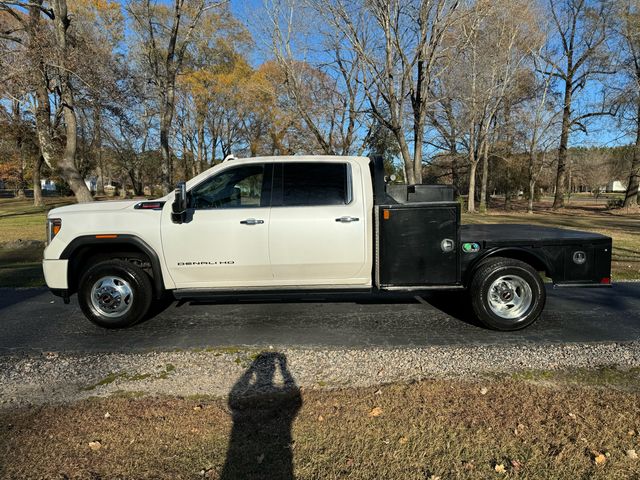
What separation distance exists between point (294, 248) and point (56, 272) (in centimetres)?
285

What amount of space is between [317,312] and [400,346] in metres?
1.75

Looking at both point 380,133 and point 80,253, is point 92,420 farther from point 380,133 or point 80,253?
point 380,133

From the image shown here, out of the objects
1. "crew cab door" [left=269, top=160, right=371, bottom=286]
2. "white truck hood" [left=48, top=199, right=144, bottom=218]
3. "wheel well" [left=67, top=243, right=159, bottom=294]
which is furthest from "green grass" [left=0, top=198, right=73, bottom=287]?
"crew cab door" [left=269, top=160, right=371, bottom=286]

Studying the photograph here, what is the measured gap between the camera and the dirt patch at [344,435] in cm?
278

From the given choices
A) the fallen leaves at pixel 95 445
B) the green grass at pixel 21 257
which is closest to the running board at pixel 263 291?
the fallen leaves at pixel 95 445

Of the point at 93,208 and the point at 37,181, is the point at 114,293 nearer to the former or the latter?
the point at 93,208

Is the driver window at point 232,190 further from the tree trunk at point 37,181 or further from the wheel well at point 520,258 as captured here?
the tree trunk at point 37,181

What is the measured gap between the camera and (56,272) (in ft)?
17.9

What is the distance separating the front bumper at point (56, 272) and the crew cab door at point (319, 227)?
8.13ft

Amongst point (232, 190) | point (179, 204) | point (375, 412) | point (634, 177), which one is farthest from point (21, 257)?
point (634, 177)

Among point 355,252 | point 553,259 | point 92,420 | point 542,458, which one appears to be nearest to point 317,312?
point 355,252

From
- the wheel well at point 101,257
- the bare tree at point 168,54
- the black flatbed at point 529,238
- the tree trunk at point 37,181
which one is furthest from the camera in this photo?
the tree trunk at point 37,181

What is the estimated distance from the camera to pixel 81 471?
2.78m

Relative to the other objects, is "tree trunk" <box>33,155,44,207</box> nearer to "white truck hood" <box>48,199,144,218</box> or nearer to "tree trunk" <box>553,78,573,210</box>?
"white truck hood" <box>48,199,144,218</box>
